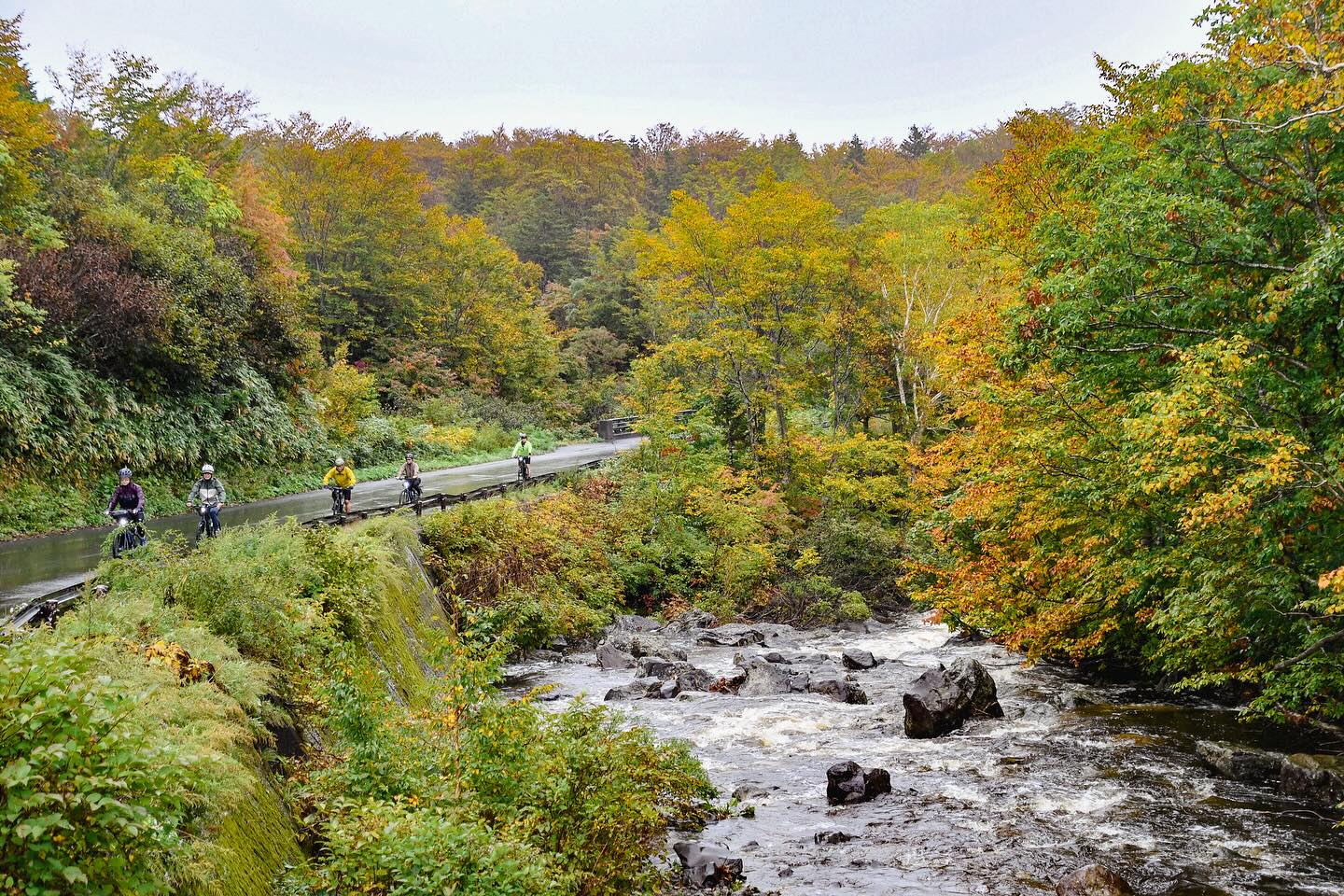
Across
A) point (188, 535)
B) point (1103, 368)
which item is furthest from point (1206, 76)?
point (188, 535)

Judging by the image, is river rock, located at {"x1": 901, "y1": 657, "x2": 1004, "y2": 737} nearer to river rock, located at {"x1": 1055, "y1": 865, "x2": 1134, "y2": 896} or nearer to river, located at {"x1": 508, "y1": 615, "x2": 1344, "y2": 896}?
river, located at {"x1": 508, "y1": 615, "x2": 1344, "y2": 896}

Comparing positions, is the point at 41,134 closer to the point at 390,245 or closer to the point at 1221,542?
the point at 390,245

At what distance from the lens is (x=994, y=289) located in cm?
2673

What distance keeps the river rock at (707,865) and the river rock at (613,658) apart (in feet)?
28.9

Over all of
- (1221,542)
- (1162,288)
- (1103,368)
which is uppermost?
(1162,288)

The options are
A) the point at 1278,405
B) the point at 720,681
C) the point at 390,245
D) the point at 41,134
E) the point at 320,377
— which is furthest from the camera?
the point at 390,245

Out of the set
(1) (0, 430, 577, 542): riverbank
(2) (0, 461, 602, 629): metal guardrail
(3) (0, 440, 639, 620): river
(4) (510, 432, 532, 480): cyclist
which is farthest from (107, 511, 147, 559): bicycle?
(4) (510, 432, 532, 480): cyclist

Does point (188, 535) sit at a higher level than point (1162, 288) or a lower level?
lower

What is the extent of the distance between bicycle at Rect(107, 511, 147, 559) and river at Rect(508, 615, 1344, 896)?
6.48m

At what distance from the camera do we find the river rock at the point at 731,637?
66.4 feet

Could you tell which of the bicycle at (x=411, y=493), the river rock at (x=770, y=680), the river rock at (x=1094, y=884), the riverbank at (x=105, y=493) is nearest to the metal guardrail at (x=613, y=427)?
the riverbank at (x=105, y=493)

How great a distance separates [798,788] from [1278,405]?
7134mm

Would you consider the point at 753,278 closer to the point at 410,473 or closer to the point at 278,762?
the point at 410,473

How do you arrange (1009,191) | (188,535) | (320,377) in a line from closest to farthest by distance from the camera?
1. (188,535)
2. (1009,191)
3. (320,377)
